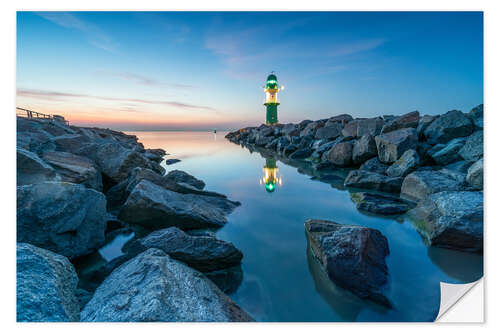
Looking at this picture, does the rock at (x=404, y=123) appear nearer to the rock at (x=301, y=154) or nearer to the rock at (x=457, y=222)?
the rock at (x=301, y=154)

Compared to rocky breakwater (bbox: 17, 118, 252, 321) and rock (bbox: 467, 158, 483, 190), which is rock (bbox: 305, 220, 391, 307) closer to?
rocky breakwater (bbox: 17, 118, 252, 321)

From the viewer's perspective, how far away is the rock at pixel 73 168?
446cm

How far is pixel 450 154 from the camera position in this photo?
6.66m

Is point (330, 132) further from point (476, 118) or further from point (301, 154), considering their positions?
point (476, 118)

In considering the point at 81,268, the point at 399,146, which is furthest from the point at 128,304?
the point at 399,146

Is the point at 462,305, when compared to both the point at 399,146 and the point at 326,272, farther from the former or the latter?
the point at 399,146

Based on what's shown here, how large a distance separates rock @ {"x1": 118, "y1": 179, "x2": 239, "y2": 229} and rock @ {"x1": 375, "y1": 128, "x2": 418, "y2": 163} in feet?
21.3

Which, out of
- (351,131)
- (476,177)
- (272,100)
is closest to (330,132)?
(351,131)

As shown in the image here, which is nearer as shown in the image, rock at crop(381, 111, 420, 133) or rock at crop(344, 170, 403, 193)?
rock at crop(344, 170, 403, 193)

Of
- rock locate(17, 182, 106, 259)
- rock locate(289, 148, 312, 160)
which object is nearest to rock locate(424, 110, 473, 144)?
rock locate(289, 148, 312, 160)

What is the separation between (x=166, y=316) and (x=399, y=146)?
328 inches

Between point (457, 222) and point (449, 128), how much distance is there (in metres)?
6.94

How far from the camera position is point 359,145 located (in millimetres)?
9461

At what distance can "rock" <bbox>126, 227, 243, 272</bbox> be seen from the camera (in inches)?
105
